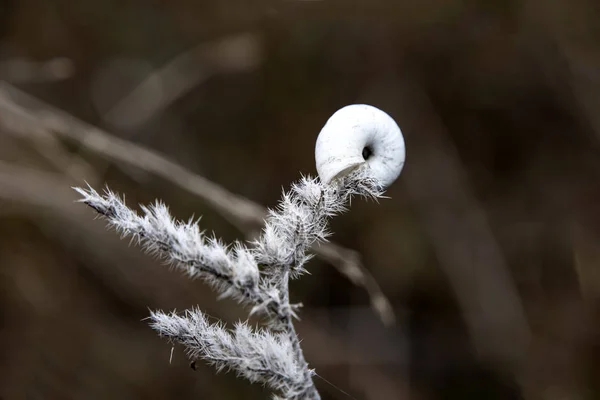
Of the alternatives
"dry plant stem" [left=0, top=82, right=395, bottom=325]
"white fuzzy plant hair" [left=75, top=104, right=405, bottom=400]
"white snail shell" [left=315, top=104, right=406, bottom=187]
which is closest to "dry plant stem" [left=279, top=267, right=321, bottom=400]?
"white fuzzy plant hair" [left=75, top=104, right=405, bottom=400]

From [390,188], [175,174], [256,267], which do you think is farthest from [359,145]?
[390,188]

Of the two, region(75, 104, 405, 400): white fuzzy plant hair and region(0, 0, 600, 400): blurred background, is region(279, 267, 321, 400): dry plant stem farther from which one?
region(0, 0, 600, 400): blurred background

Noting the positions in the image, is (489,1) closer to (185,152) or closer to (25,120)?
(185,152)

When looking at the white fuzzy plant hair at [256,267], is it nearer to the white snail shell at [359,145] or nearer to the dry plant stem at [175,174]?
the white snail shell at [359,145]

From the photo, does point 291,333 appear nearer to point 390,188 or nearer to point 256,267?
point 256,267

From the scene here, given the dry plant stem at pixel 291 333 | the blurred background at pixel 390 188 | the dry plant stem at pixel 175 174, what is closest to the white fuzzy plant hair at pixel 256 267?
the dry plant stem at pixel 291 333

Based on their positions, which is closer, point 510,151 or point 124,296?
point 124,296

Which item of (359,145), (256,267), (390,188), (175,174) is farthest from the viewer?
(390,188)

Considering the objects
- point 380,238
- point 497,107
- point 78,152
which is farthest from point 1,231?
point 497,107
